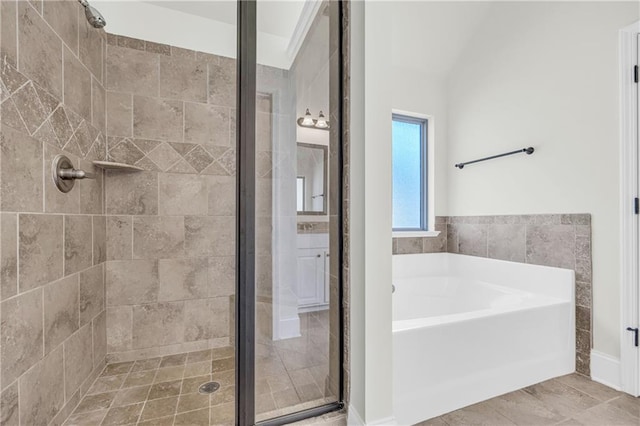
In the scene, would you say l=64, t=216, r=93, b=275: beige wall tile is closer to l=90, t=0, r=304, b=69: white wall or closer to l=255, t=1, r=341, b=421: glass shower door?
l=255, t=1, r=341, b=421: glass shower door

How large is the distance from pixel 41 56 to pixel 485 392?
108 inches

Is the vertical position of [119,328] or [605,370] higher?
[119,328]

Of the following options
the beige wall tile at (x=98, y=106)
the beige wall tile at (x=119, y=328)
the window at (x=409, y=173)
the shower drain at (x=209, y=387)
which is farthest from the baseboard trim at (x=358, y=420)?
the beige wall tile at (x=98, y=106)

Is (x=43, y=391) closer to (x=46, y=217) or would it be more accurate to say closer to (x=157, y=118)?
(x=46, y=217)

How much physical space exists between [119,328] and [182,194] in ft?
3.29

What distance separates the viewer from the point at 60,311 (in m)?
1.36

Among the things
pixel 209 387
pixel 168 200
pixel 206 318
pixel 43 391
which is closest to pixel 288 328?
pixel 209 387

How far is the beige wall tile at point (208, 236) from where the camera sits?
2133 millimetres

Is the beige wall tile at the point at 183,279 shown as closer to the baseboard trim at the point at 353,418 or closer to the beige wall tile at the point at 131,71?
the beige wall tile at the point at 131,71

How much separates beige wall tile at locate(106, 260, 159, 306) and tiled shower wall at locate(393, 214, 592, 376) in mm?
1996

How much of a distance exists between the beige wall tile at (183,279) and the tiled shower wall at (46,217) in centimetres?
39

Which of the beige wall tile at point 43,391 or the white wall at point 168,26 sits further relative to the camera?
the white wall at point 168,26

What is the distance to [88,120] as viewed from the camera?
1.69 metres

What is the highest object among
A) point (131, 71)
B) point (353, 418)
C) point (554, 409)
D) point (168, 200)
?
point (131, 71)
